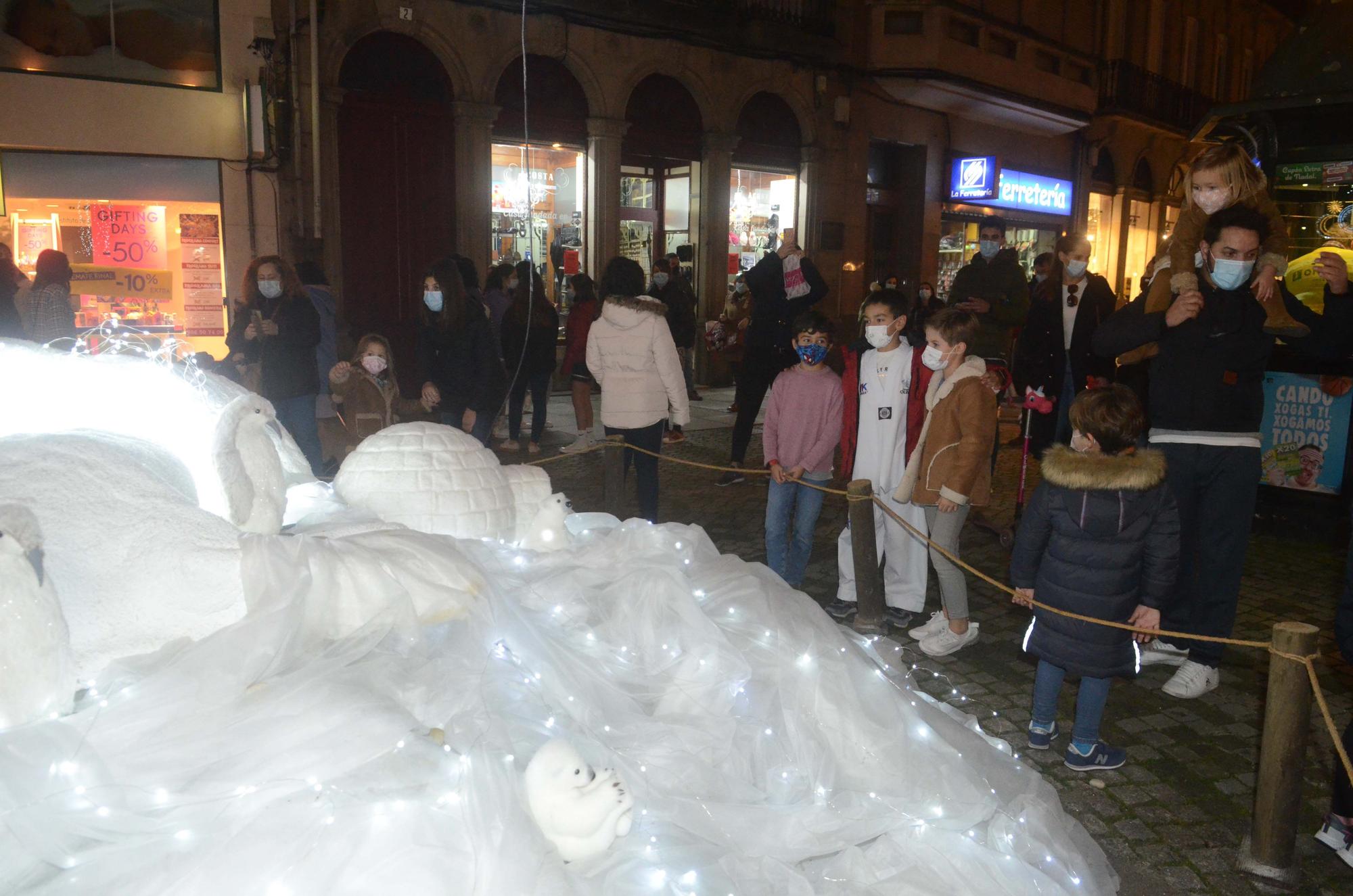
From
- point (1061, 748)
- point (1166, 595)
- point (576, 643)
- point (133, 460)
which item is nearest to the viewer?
point (133, 460)

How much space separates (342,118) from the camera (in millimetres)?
11484

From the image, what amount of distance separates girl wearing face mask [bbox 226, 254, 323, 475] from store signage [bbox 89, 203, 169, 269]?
421 cm

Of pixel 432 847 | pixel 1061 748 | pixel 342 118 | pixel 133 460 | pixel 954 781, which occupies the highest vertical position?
pixel 342 118

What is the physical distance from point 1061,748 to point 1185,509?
1.31 metres

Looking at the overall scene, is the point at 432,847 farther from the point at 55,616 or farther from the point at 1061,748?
the point at 1061,748

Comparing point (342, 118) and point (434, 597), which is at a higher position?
point (342, 118)

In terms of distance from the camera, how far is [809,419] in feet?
18.0

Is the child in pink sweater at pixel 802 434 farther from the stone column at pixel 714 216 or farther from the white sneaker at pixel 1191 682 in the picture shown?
the stone column at pixel 714 216

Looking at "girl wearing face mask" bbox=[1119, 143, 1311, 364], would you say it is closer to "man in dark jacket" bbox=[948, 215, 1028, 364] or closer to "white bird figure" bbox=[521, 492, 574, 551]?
"white bird figure" bbox=[521, 492, 574, 551]

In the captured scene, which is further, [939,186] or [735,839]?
[939,186]

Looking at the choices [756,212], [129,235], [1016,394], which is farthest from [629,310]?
[756,212]

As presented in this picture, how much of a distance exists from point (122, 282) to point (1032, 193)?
1717 cm

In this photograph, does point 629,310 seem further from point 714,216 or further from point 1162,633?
point 714,216

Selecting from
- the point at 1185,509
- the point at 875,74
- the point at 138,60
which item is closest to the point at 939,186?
the point at 875,74
